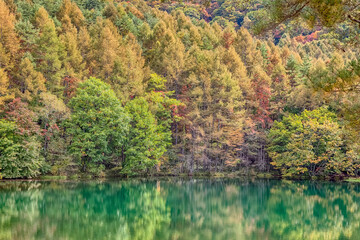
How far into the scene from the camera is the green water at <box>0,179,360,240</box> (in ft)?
40.4

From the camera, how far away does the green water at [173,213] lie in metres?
12.3

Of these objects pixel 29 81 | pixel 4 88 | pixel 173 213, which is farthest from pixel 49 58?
pixel 173 213

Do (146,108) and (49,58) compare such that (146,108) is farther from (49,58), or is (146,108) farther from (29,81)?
(29,81)

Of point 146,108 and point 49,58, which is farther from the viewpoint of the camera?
point 146,108

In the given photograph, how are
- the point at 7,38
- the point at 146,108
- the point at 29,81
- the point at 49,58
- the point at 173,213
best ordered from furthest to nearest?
the point at 146,108, the point at 49,58, the point at 7,38, the point at 29,81, the point at 173,213

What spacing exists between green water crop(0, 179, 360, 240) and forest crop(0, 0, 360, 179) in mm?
5777

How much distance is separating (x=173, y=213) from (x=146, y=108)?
1798 cm

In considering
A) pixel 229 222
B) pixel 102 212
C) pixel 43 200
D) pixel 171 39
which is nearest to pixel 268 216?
pixel 229 222

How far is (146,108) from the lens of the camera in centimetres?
3338

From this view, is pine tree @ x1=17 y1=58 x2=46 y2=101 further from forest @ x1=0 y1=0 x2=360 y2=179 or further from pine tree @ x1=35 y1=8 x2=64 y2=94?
pine tree @ x1=35 y1=8 x2=64 y2=94

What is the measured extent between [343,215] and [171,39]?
92.7 ft

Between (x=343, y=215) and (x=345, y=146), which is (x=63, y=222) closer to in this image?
(x=343, y=215)

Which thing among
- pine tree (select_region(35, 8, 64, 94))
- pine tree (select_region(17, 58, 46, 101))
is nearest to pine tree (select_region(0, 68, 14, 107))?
pine tree (select_region(17, 58, 46, 101))

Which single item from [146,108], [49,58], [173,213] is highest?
[49,58]
